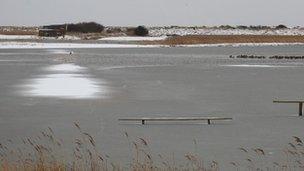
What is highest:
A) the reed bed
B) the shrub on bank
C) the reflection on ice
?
the reed bed

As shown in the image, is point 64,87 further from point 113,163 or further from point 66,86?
point 113,163

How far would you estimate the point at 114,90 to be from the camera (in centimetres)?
2380

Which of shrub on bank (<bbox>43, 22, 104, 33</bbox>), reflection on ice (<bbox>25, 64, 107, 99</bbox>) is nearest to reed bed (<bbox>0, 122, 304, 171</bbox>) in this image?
reflection on ice (<bbox>25, 64, 107, 99</bbox>)

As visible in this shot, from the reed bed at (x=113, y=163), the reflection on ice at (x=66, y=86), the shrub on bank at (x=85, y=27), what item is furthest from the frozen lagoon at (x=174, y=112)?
the shrub on bank at (x=85, y=27)

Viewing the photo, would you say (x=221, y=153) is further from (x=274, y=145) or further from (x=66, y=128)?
(x=66, y=128)

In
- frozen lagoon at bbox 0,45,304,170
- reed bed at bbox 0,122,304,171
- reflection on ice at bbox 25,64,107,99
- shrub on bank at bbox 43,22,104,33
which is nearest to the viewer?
reed bed at bbox 0,122,304,171

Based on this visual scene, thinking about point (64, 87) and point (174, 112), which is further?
point (64, 87)

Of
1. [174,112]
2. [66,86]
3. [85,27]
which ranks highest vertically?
[174,112]

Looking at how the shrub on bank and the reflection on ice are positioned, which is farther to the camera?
the shrub on bank

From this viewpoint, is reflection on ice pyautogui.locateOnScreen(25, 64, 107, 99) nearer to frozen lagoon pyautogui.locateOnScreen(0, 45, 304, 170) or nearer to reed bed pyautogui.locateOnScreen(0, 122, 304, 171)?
frozen lagoon pyautogui.locateOnScreen(0, 45, 304, 170)

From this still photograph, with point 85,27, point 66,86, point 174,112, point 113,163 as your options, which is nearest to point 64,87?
point 66,86

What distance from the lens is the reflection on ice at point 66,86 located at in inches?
874

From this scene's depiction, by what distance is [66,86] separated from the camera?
25.6 metres

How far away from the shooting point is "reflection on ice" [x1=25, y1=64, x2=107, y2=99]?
22.2 m
